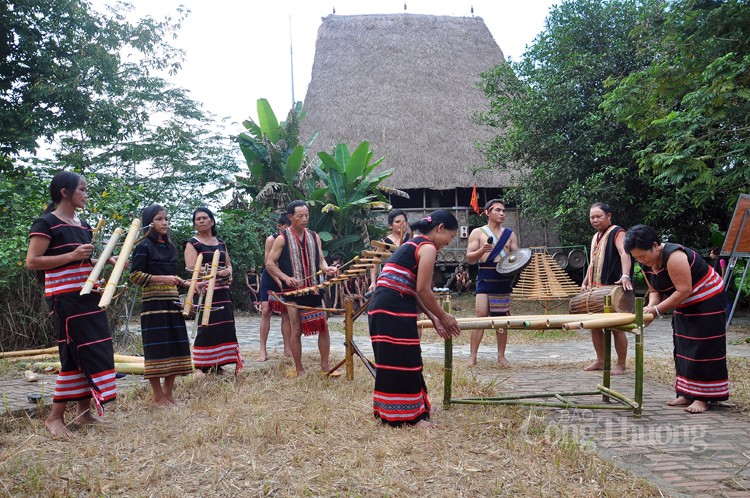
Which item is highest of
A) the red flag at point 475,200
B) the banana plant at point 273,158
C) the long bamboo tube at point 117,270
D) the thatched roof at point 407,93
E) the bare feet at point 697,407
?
the thatched roof at point 407,93

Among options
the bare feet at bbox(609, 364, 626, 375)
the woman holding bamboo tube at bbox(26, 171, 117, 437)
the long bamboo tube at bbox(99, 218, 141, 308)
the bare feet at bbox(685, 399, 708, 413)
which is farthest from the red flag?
the woman holding bamboo tube at bbox(26, 171, 117, 437)

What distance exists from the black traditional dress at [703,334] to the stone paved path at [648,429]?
0.18 metres

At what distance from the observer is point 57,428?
4059 mm

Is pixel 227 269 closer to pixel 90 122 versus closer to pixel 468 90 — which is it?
pixel 90 122

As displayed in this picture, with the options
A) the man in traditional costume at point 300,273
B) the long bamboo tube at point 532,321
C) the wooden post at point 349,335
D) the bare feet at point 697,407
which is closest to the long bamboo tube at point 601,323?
the long bamboo tube at point 532,321

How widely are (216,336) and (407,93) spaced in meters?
17.8

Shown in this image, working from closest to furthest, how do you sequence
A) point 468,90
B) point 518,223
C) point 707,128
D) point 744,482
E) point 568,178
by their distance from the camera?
point 744,482 < point 707,128 < point 568,178 < point 518,223 < point 468,90

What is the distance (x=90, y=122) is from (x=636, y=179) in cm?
1165

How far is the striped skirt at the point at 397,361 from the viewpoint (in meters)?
4.02

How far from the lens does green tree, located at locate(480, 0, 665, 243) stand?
13500 mm

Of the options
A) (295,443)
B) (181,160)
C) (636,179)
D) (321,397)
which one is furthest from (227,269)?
(181,160)

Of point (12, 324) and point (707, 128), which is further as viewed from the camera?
point (707, 128)

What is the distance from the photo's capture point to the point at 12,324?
7.43m

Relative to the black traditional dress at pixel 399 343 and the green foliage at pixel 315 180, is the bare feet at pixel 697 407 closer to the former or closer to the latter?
the black traditional dress at pixel 399 343
